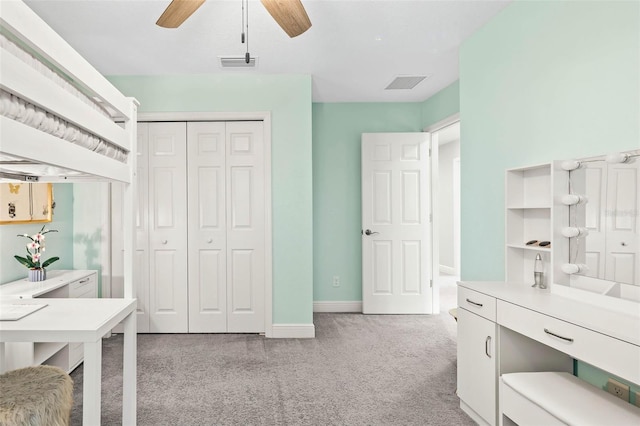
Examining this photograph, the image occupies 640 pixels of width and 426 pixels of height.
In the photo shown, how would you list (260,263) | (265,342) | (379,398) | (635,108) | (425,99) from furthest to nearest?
(425,99)
(260,263)
(265,342)
(379,398)
(635,108)

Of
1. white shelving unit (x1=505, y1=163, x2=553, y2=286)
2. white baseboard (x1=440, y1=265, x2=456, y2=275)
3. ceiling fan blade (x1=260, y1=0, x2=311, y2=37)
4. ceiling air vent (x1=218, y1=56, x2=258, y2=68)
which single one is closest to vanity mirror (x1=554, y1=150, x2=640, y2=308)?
white shelving unit (x1=505, y1=163, x2=553, y2=286)

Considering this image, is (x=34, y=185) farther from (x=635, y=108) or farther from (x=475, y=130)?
(x=635, y=108)

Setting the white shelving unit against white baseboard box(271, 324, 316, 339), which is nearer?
the white shelving unit

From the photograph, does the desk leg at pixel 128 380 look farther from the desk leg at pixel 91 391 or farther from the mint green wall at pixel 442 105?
the mint green wall at pixel 442 105

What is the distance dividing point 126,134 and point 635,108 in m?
2.40

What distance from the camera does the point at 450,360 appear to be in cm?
305

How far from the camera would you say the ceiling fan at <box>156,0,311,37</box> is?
75.0 inches

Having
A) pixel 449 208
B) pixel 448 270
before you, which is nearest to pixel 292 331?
pixel 448 270

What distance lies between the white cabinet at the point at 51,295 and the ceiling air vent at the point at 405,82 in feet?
11.1

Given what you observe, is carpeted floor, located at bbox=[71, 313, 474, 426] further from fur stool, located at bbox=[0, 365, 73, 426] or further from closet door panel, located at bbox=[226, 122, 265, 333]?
fur stool, located at bbox=[0, 365, 73, 426]

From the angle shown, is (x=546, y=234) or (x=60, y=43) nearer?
(x=60, y=43)

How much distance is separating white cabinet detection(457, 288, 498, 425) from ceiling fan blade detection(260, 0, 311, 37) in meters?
1.79

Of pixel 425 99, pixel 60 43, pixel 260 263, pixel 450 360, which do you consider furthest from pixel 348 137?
pixel 60 43

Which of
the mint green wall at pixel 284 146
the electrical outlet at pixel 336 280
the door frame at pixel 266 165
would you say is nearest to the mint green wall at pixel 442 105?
the mint green wall at pixel 284 146
